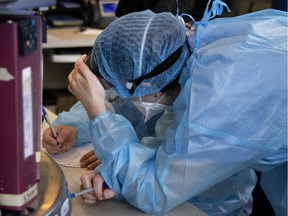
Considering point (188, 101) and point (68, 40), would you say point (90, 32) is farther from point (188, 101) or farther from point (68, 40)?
point (188, 101)

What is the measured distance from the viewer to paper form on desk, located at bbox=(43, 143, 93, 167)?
3.70 ft

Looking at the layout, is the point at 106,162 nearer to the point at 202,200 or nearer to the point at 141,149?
the point at 141,149

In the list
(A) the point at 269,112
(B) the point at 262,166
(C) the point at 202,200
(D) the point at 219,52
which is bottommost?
(C) the point at 202,200

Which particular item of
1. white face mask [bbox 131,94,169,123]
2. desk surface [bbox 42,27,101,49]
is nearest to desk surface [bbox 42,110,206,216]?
white face mask [bbox 131,94,169,123]

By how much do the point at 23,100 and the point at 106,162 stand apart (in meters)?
0.43

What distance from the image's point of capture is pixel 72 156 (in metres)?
1.17

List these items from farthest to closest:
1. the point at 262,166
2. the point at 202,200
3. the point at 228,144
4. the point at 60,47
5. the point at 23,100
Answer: the point at 60,47
the point at 202,200
the point at 262,166
the point at 228,144
the point at 23,100

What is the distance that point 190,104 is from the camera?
2.89 feet

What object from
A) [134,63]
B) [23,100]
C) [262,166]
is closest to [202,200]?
[262,166]

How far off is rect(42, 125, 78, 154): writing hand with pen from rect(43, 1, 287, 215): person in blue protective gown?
20 cm

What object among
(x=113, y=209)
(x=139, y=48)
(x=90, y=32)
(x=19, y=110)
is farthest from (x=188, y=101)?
(x=90, y=32)

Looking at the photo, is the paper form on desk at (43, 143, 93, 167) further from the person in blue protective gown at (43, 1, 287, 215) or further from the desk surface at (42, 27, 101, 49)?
the desk surface at (42, 27, 101, 49)

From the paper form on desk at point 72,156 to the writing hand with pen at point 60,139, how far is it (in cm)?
1

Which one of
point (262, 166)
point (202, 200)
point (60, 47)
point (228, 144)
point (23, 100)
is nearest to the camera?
point (23, 100)
